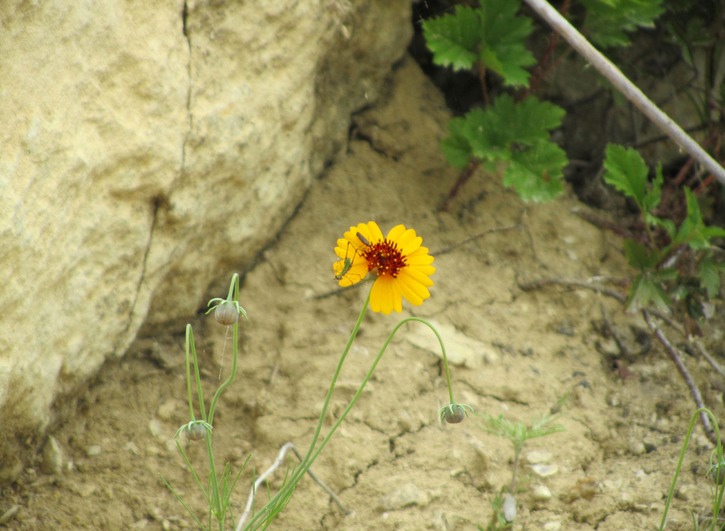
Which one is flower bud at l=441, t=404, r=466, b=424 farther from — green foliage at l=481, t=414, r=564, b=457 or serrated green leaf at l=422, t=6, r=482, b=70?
serrated green leaf at l=422, t=6, r=482, b=70

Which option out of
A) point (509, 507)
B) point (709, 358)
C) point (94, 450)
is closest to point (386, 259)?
point (509, 507)

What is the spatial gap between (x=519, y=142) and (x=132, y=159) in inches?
46.0

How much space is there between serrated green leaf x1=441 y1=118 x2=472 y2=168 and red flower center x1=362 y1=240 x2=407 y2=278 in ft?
2.89

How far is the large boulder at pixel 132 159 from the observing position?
65.3 inches

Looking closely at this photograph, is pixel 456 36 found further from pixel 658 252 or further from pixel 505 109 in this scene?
pixel 658 252

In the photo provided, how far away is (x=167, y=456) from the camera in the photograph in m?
Answer: 1.99

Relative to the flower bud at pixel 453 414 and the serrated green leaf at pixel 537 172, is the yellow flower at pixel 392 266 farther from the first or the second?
the serrated green leaf at pixel 537 172

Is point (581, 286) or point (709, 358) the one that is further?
point (581, 286)

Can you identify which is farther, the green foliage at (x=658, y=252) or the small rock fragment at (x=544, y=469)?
the green foliage at (x=658, y=252)

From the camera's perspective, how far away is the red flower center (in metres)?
1.68

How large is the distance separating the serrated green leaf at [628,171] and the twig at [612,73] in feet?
0.67

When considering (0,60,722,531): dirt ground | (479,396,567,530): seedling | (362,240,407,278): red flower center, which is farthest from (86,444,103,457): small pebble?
(479,396,567,530): seedling

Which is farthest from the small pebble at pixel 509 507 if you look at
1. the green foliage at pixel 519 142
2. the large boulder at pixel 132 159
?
the large boulder at pixel 132 159

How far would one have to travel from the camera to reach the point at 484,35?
242 centimetres
